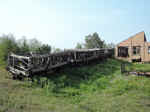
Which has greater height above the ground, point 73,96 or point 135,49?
point 135,49

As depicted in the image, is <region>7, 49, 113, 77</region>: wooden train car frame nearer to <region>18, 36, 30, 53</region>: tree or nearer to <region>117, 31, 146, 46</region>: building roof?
<region>18, 36, 30, 53</region>: tree

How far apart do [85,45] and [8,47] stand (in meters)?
54.1

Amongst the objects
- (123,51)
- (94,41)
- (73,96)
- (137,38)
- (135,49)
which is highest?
(94,41)

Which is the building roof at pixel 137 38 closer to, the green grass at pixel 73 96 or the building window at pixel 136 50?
the building window at pixel 136 50

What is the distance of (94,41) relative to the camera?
63.4m

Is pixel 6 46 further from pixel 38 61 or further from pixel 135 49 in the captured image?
pixel 135 49

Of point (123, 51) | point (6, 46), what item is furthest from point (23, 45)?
point (123, 51)

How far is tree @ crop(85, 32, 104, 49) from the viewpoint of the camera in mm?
62234

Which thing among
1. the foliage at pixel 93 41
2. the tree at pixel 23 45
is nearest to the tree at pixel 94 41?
the foliage at pixel 93 41

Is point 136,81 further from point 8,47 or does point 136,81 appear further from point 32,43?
point 32,43

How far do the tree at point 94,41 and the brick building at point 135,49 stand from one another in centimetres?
3560

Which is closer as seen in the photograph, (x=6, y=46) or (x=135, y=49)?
(x=6, y=46)

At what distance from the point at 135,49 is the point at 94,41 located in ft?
130

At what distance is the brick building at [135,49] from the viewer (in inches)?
887
